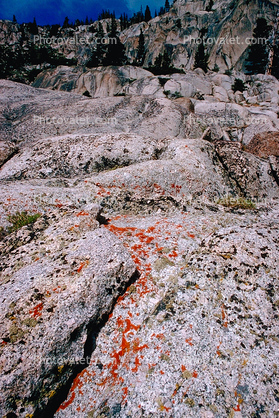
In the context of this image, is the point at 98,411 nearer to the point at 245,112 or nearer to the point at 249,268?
the point at 249,268

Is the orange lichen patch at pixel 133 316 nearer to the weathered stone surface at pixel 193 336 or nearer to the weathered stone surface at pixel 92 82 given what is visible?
the weathered stone surface at pixel 193 336

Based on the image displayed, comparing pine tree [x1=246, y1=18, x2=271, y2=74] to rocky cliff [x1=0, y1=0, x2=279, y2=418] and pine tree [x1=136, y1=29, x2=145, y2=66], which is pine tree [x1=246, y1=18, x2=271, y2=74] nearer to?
pine tree [x1=136, y1=29, x2=145, y2=66]

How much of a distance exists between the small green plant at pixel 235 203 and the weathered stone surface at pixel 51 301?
6.45 metres

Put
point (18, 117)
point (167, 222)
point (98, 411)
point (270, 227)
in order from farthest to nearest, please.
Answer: point (18, 117) < point (167, 222) < point (270, 227) < point (98, 411)

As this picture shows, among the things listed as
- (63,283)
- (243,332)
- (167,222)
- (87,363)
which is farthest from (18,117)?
(243,332)

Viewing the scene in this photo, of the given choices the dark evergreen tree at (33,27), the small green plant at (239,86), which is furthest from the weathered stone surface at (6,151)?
the dark evergreen tree at (33,27)

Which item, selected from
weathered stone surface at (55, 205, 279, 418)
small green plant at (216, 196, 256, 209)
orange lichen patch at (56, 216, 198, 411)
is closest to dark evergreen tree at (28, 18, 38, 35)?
small green plant at (216, 196, 256, 209)

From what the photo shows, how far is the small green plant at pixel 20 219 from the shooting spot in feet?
26.8

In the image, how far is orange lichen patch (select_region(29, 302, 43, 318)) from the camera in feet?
15.9

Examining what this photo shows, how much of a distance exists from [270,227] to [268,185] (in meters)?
6.64

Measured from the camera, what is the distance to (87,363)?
4969 mm

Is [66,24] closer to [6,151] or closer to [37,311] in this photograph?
[6,151]

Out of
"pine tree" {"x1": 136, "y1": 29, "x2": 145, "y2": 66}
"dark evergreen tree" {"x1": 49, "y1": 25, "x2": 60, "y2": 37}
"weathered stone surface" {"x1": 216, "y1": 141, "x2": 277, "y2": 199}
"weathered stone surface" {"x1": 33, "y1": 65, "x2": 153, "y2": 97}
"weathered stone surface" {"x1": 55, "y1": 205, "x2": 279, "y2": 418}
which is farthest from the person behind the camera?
"dark evergreen tree" {"x1": 49, "y1": 25, "x2": 60, "y2": 37}

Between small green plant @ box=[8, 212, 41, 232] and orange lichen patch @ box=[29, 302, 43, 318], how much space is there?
3905mm
